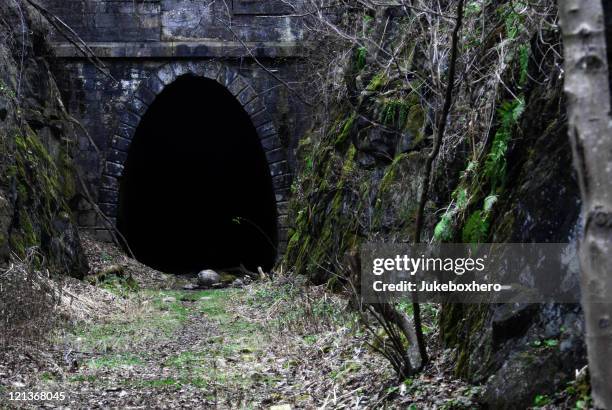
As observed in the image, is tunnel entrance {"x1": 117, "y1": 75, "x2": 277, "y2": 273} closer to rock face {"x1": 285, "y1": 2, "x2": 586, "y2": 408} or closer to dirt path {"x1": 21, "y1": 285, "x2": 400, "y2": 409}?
dirt path {"x1": 21, "y1": 285, "x2": 400, "y2": 409}

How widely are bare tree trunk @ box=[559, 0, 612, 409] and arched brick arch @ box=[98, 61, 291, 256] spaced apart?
1267cm

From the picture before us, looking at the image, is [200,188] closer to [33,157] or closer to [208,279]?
[208,279]

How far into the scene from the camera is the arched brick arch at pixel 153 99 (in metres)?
14.9

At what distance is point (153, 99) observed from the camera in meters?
14.9

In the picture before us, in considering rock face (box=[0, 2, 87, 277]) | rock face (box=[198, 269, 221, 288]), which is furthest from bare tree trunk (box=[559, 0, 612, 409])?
rock face (box=[198, 269, 221, 288])

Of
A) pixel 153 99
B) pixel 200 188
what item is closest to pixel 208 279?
pixel 153 99

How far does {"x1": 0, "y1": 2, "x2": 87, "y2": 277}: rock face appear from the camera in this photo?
29.7ft

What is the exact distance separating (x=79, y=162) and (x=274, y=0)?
15.8ft

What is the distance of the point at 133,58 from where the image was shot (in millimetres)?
14836

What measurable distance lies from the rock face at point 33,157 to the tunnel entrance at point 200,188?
16.4 feet

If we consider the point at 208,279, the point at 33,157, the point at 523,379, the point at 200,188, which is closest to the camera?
the point at 523,379

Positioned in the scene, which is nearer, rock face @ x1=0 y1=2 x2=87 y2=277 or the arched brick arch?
rock face @ x1=0 y1=2 x2=87 y2=277

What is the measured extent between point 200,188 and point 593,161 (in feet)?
→ 65.4

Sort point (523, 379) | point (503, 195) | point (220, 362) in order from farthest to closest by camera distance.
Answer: point (220, 362), point (503, 195), point (523, 379)
